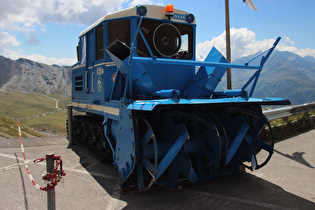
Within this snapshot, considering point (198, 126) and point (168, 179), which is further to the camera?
point (198, 126)

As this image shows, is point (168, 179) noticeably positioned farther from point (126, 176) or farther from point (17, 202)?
point (17, 202)

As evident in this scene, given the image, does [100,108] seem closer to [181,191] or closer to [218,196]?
[181,191]

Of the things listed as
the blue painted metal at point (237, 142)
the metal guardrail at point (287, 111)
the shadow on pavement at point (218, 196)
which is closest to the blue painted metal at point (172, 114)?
the blue painted metal at point (237, 142)

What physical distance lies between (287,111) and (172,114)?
6.23m

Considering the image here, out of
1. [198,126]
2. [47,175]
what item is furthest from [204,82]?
[47,175]

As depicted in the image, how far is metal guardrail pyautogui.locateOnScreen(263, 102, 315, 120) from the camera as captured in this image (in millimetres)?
7889

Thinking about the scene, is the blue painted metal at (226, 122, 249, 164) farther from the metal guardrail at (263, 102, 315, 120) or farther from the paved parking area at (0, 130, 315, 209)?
the metal guardrail at (263, 102, 315, 120)

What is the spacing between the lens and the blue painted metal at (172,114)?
382 cm

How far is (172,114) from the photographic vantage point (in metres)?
3.94

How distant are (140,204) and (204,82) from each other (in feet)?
8.81

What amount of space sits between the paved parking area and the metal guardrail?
195cm

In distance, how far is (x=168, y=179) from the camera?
4.16m

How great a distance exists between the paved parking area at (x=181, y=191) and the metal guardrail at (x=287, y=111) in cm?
195

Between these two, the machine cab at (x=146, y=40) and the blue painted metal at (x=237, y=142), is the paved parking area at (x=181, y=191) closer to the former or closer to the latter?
the blue painted metal at (x=237, y=142)
